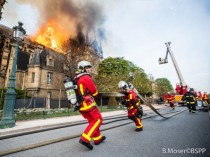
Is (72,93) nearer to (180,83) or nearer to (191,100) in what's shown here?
(191,100)

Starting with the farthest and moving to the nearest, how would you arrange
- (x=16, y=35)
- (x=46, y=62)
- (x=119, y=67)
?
(x=119, y=67)
(x=46, y=62)
(x=16, y=35)

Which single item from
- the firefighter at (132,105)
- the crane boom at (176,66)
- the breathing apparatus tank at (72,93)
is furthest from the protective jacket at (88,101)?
the crane boom at (176,66)

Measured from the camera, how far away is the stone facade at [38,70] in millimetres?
26250

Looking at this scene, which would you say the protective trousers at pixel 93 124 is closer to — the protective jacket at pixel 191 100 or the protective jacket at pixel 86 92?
the protective jacket at pixel 86 92

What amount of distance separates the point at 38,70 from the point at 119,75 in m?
15.7

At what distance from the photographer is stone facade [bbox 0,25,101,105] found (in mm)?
26250

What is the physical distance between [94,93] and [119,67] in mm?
41587

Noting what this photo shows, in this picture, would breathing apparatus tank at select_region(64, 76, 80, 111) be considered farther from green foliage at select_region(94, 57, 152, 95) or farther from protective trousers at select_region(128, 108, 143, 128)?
green foliage at select_region(94, 57, 152, 95)

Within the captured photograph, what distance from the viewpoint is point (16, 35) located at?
8.77 metres

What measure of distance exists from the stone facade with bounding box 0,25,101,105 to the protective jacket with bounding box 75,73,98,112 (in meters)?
20.9

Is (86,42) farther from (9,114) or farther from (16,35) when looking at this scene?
(9,114)

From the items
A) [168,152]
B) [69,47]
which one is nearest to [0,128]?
[168,152]

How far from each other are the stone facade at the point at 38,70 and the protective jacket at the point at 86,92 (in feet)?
68.4

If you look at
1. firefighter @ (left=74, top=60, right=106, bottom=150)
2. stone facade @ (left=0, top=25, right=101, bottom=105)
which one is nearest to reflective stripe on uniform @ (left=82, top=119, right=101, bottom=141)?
firefighter @ (left=74, top=60, right=106, bottom=150)
